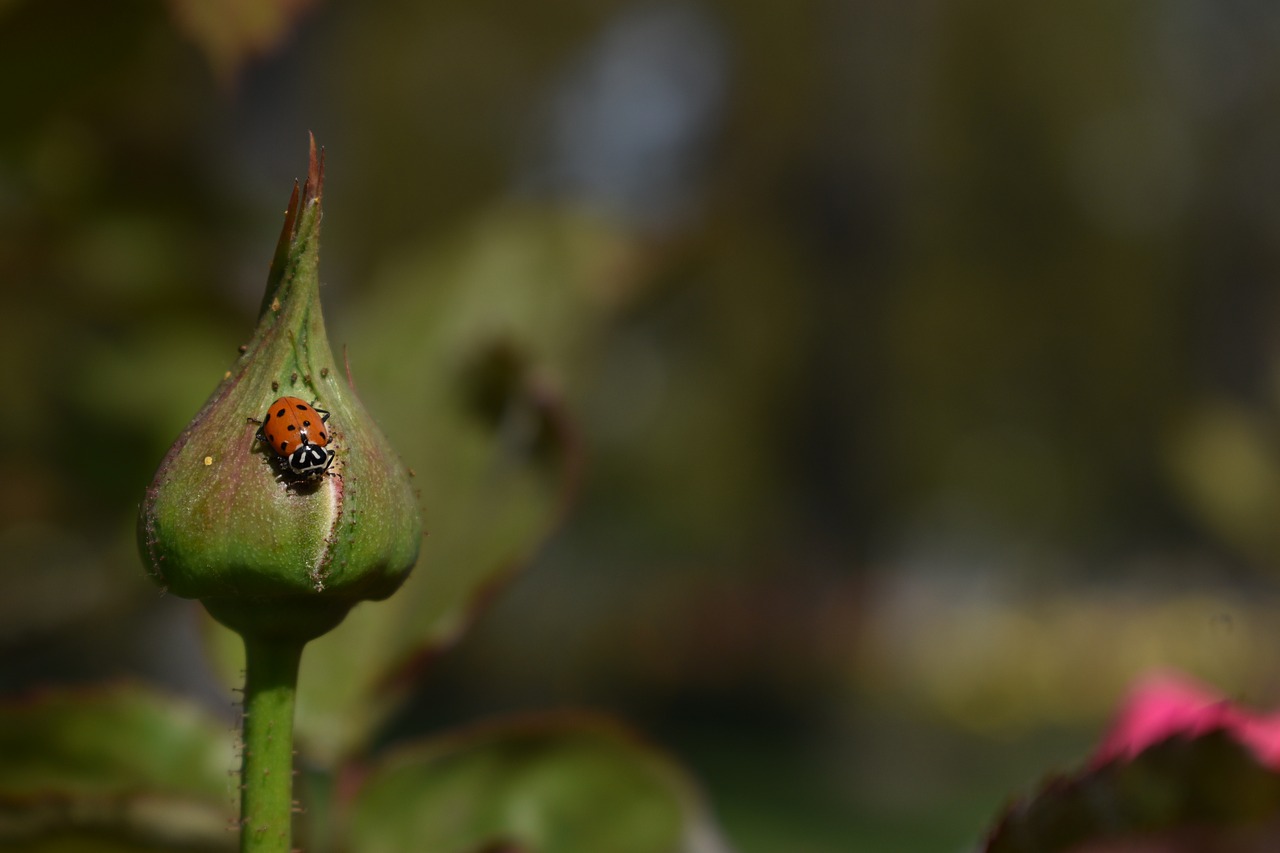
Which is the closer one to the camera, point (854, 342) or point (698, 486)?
point (854, 342)

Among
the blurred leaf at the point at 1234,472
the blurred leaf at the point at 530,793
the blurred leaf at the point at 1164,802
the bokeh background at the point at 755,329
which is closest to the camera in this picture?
the blurred leaf at the point at 1164,802

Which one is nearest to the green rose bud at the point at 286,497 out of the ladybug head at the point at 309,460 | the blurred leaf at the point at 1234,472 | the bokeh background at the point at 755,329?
the ladybug head at the point at 309,460

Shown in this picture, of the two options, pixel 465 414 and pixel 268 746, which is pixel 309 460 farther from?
pixel 465 414

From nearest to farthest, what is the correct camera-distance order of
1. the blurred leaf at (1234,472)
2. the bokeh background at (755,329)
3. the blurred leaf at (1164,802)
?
the blurred leaf at (1164,802) → the bokeh background at (755,329) → the blurred leaf at (1234,472)

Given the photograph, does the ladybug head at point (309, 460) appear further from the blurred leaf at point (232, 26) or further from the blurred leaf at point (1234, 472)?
the blurred leaf at point (1234, 472)

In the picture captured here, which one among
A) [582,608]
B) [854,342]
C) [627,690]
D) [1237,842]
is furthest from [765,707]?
[1237,842]

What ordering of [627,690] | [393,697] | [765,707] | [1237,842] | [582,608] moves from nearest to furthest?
[1237,842] < [393,697] < [765,707] < [627,690] < [582,608]

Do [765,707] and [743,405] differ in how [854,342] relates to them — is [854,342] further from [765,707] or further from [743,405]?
[743,405]

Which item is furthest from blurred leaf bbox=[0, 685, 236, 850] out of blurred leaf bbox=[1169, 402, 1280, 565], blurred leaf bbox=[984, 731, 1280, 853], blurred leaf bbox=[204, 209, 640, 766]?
blurred leaf bbox=[1169, 402, 1280, 565]

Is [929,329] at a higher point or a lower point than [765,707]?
higher
